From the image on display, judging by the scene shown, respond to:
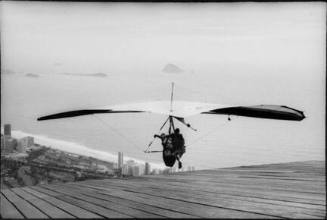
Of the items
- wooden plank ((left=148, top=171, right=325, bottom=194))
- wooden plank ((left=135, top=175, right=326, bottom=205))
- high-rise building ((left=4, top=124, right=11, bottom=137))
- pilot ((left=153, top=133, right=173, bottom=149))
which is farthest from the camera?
pilot ((left=153, top=133, right=173, bottom=149))

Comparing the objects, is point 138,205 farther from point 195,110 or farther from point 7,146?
point 195,110

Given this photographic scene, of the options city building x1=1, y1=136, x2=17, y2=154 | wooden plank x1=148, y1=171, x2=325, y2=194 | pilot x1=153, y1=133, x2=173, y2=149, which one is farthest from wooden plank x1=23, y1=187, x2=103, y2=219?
pilot x1=153, y1=133, x2=173, y2=149

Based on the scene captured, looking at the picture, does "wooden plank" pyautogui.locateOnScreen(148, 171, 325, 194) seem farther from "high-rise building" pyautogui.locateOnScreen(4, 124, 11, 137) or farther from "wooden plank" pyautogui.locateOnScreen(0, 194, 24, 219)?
"wooden plank" pyautogui.locateOnScreen(0, 194, 24, 219)

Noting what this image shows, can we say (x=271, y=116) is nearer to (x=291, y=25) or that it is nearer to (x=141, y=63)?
(x=141, y=63)

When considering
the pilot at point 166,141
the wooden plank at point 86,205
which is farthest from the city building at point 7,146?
the pilot at point 166,141

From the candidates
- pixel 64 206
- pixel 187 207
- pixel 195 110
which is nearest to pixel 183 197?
pixel 187 207
